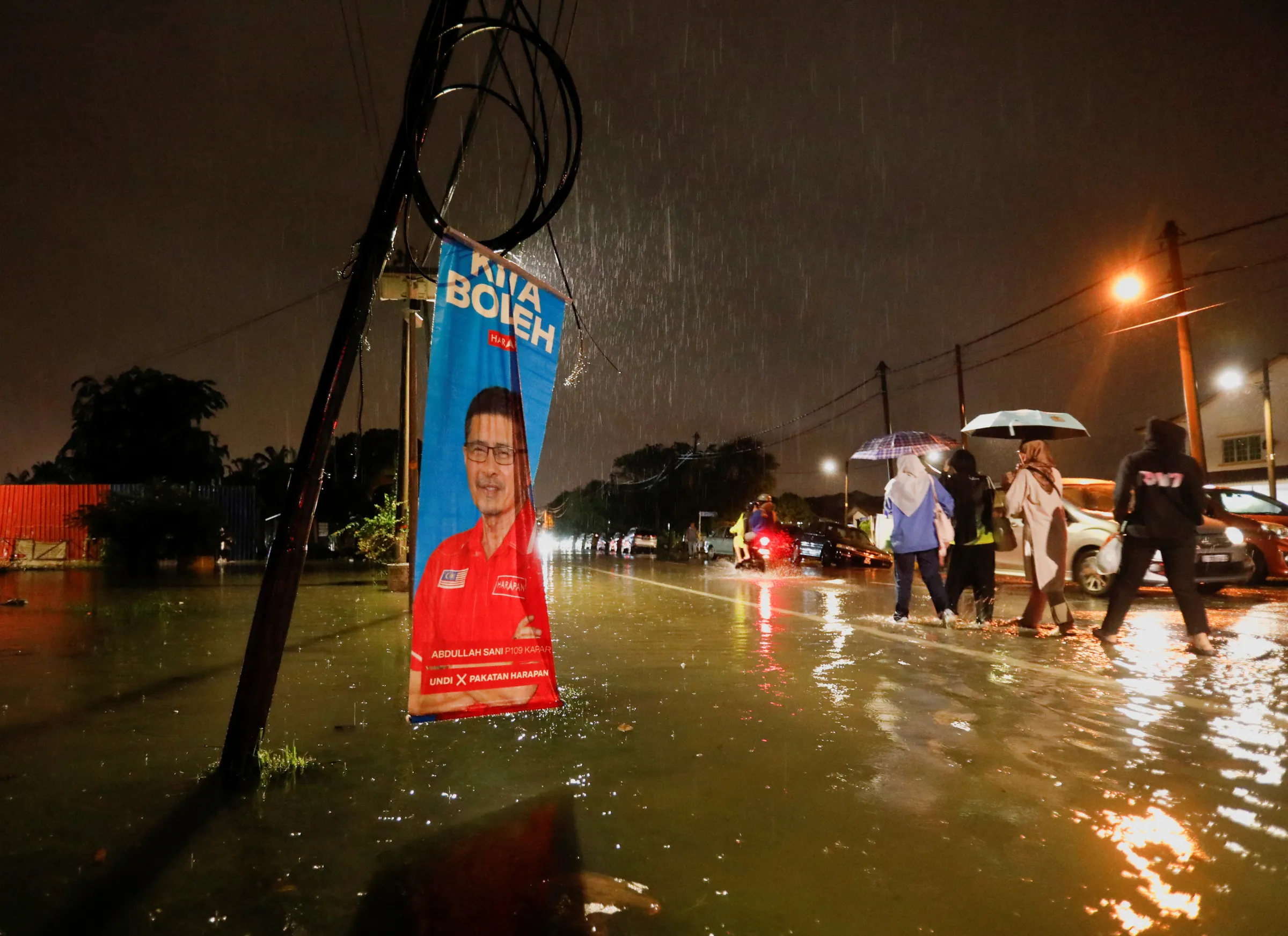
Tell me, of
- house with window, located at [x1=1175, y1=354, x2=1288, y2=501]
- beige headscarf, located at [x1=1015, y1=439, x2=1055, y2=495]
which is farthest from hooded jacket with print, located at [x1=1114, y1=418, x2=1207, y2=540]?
house with window, located at [x1=1175, y1=354, x2=1288, y2=501]

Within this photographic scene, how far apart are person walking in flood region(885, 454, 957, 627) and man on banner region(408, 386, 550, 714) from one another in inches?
228

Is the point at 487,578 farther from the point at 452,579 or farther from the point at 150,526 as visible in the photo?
the point at 150,526

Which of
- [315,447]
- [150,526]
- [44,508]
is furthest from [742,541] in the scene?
[44,508]

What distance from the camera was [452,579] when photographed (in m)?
3.85

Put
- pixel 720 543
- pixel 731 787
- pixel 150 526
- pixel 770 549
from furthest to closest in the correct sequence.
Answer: pixel 720 543
pixel 150 526
pixel 770 549
pixel 731 787

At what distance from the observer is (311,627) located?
9383 millimetres

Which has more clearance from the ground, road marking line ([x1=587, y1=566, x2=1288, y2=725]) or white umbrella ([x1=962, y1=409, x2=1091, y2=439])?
white umbrella ([x1=962, y1=409, x2=1091, y2=439])

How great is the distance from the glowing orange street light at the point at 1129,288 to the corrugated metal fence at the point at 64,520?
2653cm

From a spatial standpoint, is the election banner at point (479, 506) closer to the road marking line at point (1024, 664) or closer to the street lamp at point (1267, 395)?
the road marking line at point (1024, 664)

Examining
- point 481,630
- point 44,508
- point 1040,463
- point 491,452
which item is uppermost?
point 44,508

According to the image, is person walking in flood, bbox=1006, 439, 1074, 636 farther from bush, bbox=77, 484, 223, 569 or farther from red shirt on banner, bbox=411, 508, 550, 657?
bush, bbox=77, 484, 223, 569

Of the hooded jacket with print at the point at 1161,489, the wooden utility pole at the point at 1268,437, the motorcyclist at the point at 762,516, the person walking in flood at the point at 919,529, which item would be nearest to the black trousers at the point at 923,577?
the person walking in flood at the point at 919,529

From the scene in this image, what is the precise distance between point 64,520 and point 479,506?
110 feet

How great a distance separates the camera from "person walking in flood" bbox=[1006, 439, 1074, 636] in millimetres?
8109
